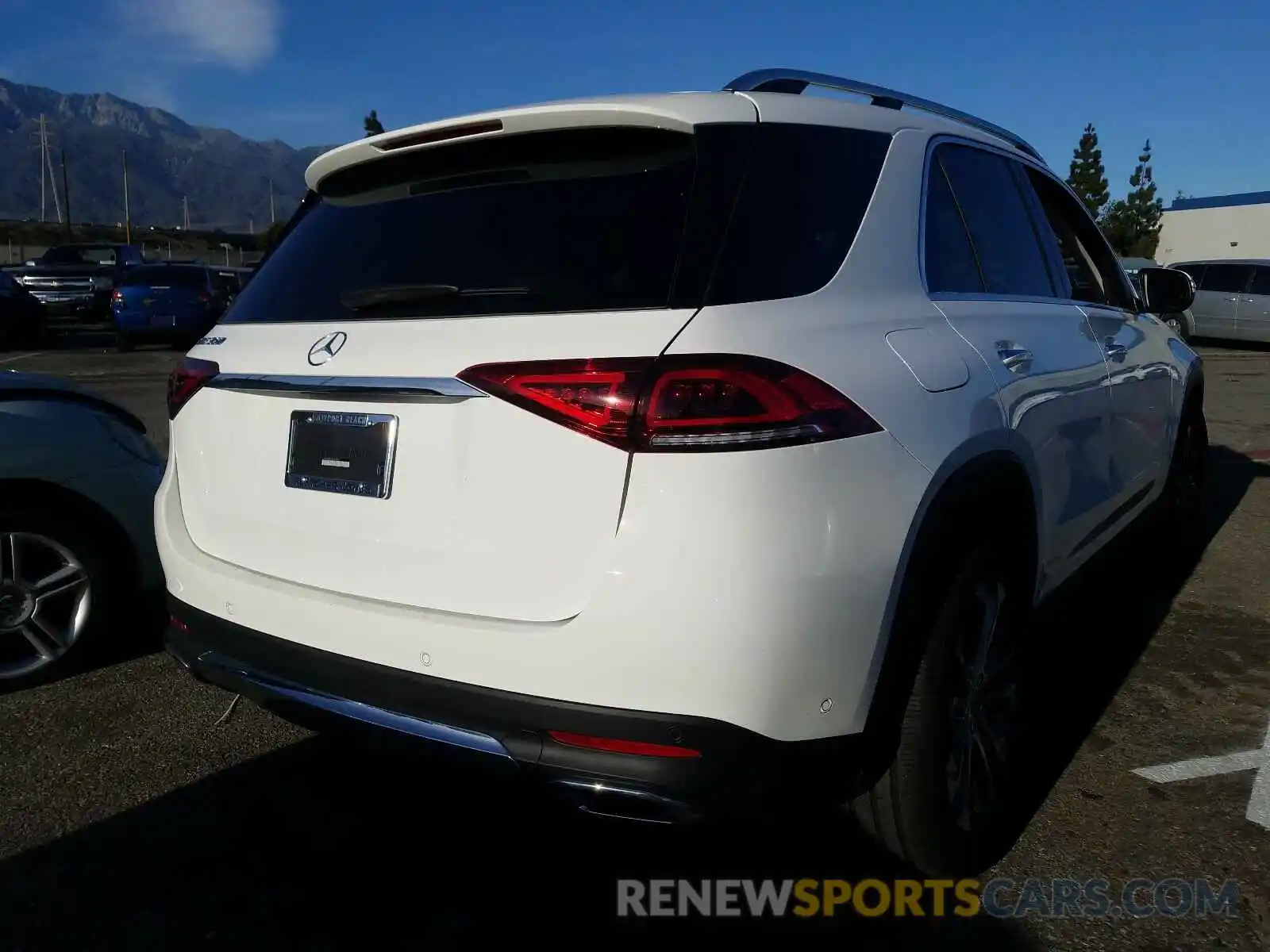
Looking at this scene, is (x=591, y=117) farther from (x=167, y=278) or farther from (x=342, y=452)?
(x=167, y=278)

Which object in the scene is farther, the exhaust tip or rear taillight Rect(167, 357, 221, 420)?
rear taillight Rect(167, 357, 221, 420)

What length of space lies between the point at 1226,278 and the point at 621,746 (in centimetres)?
2360

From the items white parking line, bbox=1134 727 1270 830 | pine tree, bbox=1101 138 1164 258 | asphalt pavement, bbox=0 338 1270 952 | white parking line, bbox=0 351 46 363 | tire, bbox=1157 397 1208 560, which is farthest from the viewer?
pine tree, bbox=1101 138 1164 258

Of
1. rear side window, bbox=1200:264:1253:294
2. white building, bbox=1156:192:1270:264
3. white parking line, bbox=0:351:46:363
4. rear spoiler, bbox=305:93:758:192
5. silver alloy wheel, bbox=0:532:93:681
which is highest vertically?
white building, bbox=1156:192:1270:264

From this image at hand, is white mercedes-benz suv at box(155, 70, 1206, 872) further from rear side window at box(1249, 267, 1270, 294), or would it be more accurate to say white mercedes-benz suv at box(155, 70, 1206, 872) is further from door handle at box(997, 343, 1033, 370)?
rear side window at box(1249, 267, 1270, 294)

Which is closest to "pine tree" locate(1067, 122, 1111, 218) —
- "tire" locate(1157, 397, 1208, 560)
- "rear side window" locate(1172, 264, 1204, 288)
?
"rear side window" locate(1172, 264, 1204, 288)

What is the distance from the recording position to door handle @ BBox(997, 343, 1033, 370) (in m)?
2.62

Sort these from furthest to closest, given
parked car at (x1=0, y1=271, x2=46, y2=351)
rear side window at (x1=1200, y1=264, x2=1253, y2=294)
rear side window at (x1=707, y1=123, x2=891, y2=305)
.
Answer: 1. rear side window at (x1=1200, y1=264, x2=1253, y2=294)
2. parked car at (x1=0, y1=271, x2=46, y2=351)
3. rear side window at (x1=707, y1=123, x2=891, y2=305)

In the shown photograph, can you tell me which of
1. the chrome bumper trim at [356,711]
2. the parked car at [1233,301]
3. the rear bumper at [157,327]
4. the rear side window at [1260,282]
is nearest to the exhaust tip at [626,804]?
the chrome bumper trim at [356,711]

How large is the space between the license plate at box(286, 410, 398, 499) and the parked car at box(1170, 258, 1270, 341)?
2219 cm

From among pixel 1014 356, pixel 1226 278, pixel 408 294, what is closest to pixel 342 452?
pixel 408 294

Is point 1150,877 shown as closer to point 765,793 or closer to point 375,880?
point 765,793

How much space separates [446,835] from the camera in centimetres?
275

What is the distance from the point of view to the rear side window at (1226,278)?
21.6 meters
